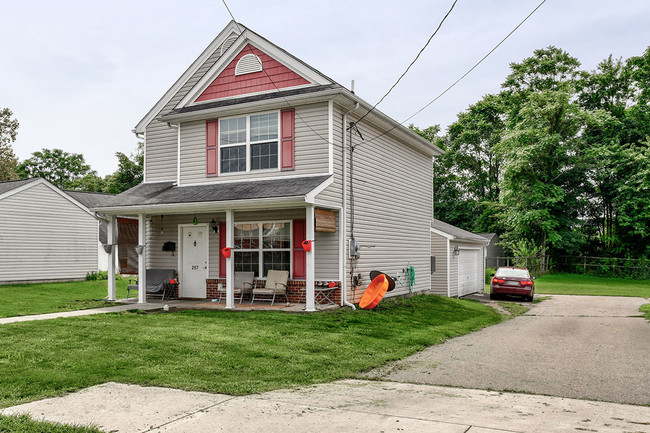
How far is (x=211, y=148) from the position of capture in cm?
1529

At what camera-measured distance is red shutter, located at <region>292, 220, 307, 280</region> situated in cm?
1414

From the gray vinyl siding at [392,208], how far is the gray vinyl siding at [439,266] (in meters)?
0.60

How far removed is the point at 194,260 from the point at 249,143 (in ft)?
13.1

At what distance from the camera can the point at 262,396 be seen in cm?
589

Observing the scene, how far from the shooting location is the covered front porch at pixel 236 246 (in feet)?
43.1

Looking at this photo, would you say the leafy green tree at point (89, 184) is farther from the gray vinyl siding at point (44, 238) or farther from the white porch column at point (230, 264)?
the white porch column at point (230, 264)

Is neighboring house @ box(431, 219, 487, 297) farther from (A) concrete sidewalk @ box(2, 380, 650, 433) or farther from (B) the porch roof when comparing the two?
(A) concrete sidewalk @ box(2, 380, 650, 433)

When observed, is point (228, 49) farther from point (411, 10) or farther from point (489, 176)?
point (489, 176)

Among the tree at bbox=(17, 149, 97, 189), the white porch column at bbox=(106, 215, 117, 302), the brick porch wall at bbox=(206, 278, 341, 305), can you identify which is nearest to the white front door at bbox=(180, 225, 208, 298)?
the brick porch wall at bbox=(206, 278, 341, 305)

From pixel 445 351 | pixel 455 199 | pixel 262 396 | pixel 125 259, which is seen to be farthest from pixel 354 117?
pixel 455 199

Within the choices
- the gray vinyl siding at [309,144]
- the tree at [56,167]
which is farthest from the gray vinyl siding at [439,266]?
the tree at [56,167]

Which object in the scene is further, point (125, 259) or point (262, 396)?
point (125, 259)

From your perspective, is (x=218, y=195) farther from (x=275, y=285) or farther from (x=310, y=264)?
(x=310, y=264)

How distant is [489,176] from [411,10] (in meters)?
39.3
